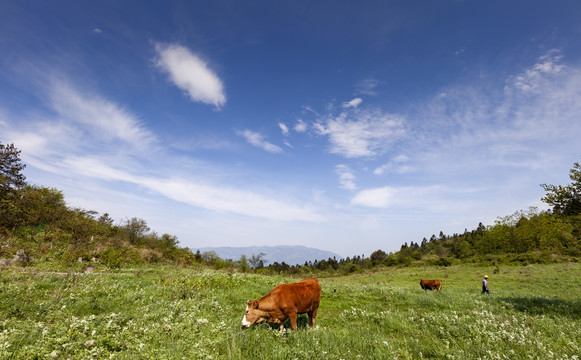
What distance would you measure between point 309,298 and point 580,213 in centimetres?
1759

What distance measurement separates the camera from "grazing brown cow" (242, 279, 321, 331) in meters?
9.07

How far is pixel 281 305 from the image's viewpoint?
9438mm

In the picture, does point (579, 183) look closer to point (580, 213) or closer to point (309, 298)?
Answer: point (580, 213)

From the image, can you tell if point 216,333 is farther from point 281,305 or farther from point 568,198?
point 568,198

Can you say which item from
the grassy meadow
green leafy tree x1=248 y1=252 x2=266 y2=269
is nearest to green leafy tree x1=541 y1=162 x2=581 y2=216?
the grassy meadow

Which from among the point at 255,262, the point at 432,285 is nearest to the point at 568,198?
the point at 432,285

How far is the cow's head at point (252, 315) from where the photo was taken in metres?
8.84

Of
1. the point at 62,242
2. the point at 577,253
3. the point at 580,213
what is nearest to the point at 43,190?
the point at 62,242

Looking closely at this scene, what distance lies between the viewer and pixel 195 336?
6773mm

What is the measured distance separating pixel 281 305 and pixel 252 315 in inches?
47.4

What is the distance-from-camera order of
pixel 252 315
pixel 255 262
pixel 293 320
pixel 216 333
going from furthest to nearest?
pixel 255 262 → pixel 293 320 → pixel 252 315 → pixel 216 333

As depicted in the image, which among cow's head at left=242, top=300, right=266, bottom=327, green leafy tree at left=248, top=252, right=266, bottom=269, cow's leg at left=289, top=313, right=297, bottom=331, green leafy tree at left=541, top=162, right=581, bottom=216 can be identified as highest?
green leafy tree at left=541, top=162, right=581, bottom=216

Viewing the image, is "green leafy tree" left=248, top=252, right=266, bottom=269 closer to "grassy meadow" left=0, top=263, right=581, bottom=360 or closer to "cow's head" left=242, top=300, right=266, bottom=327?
"grassy meadow" left=0, top=263, right=581, bottom=360

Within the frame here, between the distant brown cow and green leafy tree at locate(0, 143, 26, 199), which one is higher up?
green leafy tree at locate(0, 143, 26, 199)
